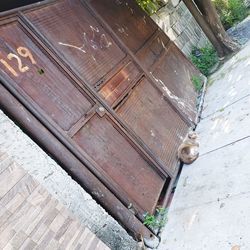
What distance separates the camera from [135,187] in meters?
3.62

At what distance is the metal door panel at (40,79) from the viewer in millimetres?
3225

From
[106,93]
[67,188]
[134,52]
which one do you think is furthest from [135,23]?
[67,188]

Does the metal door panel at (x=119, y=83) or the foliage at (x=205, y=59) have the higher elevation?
the metal door panel at (x=119, y=83)

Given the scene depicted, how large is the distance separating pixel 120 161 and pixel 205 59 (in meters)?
5.19

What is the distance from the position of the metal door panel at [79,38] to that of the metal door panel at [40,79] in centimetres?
29

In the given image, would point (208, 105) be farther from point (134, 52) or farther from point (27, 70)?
point (27, 70)

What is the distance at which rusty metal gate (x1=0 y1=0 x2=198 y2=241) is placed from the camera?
3234 mm

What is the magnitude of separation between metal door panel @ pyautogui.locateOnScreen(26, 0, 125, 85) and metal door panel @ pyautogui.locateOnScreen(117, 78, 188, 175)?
53 cm

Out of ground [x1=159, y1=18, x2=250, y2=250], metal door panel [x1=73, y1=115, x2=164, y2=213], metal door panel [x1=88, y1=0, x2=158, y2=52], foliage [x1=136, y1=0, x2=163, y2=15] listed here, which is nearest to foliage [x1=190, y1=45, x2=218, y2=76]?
foliage [x1=136, y1=0, x2=163, y2=15]

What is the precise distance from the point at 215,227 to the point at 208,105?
2.96 meters

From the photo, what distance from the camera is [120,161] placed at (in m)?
3.68

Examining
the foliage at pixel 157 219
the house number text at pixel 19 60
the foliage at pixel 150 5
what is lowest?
the foliage at pixel 157 219

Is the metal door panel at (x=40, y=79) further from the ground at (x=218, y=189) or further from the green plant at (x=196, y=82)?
the green plant at (x=196, y=82)

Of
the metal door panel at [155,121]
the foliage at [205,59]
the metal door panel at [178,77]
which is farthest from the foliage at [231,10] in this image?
the metal door panel at [155,121]
